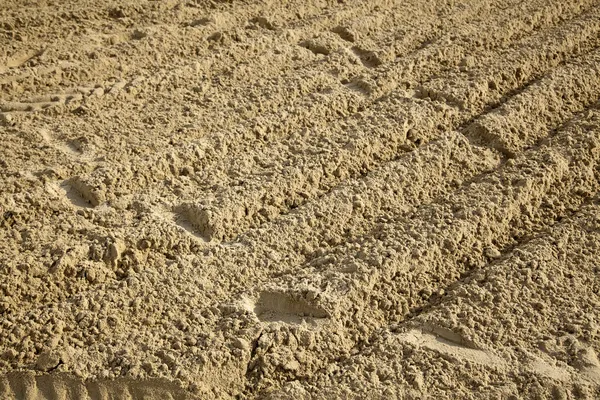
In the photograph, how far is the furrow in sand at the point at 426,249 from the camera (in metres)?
2.41

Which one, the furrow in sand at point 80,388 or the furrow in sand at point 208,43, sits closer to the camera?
the furrow in sand at point 80,388

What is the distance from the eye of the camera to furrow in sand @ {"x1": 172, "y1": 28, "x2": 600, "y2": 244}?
2.77 m

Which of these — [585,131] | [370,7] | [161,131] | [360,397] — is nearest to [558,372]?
[360,397]

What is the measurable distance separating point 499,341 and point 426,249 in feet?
1.53

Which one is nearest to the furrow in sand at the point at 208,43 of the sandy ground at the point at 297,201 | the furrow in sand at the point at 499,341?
the sandy ground at the point at 297,201

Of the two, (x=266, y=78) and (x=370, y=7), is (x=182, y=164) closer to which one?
(x=266, y=78)

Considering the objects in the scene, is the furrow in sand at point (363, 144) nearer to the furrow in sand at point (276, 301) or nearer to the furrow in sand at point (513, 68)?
the furrow in sand at point (513, 68)

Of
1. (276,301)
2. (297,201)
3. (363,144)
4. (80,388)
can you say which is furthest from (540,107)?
(80,388)

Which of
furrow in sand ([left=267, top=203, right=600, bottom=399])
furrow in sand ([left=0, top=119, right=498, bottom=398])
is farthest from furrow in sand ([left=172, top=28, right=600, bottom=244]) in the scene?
furrow in sand ([left=267, top=203, right=600, bottom=399])

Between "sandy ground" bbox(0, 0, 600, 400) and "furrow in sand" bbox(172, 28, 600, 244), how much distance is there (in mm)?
11

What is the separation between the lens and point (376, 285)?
8.28 ft

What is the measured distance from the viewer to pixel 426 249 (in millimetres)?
2633

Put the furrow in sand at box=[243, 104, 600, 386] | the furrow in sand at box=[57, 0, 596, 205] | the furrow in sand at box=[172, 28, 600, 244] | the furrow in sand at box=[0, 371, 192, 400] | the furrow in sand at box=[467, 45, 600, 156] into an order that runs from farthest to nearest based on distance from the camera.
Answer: the furrow in sand at box=[467, 45, 600, 156], the furrow in sand at box=[57, 0, 596, 205], the furrow in sand at box=[172, 28, 600, 244], the furrow in sand at box=[243, 104, 600, 386], the furrow in sand at box=[0, 371, 192, 400]

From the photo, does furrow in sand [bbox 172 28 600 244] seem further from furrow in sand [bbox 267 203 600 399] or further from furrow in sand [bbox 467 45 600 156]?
furrow in sand [bbox 267 203 600 399]
